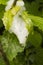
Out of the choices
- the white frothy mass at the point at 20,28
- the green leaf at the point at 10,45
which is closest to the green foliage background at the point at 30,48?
the green leaf at the point at 10,45

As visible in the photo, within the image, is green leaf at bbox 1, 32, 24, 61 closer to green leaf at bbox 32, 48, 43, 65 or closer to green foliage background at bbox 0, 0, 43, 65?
green foliage background at bbox 0, 0, 43, 65

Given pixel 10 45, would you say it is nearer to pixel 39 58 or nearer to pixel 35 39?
pixel 35 39

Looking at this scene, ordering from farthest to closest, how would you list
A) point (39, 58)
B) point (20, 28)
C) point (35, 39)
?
1. point (39, 58)
2. point (35, 39)
3. point (20, 28)

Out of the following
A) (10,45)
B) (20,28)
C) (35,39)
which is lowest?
(35,39)

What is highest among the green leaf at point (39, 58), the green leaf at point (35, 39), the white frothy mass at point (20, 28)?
the white frothy mass at point (20, 28)

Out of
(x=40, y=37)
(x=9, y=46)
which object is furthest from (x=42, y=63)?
(x=9, y=46)

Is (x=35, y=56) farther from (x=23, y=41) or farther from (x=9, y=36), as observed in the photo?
(x=23, y=41)

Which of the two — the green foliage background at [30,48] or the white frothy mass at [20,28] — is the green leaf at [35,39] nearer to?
the green foliage background at [30,48]

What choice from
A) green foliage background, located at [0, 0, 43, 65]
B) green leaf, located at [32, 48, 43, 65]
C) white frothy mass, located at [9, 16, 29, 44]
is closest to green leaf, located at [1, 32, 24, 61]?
green foliage background, located at [0, 0, 43, 65]

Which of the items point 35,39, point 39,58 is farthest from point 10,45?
point 39,58
